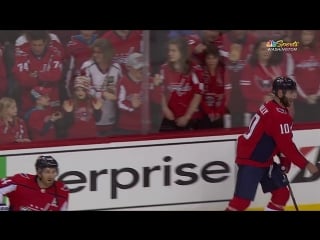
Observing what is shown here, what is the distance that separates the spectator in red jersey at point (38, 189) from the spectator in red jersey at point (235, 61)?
145 cm

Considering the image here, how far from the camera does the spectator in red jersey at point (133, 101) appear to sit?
7066 millimetres

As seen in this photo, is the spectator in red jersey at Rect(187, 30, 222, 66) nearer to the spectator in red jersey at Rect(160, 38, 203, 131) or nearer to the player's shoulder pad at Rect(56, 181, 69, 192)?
the spectator in red jersey at Rect(160, 38, 203, 131)

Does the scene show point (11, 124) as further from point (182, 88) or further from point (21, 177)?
point (182, 88)

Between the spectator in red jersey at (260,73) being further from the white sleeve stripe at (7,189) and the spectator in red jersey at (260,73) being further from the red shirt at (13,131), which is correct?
the white sleeve stripe at (7,189)

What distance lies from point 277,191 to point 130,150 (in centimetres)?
117

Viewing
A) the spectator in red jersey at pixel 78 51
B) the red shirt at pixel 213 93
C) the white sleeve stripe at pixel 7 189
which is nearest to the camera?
the white sleeve stripe at pixel 7 189

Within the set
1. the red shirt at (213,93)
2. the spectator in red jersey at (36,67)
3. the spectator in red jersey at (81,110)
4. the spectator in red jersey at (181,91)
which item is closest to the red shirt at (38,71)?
the spectator in red jersey at (36,67)

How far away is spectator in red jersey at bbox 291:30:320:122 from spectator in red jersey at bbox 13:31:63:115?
1.86 m

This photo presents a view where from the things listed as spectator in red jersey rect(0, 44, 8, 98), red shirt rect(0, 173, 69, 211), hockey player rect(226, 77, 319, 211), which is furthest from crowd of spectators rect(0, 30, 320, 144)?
red shirt rect(0, 173, 69, 211)

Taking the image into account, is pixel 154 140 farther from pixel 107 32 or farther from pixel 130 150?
pixel 107 32

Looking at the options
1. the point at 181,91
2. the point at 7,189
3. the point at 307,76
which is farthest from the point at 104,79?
the point at 307,76

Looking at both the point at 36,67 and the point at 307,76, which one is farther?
the point at 307,76

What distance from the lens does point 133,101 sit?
7.11 metres

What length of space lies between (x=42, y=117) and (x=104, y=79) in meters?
0.55
